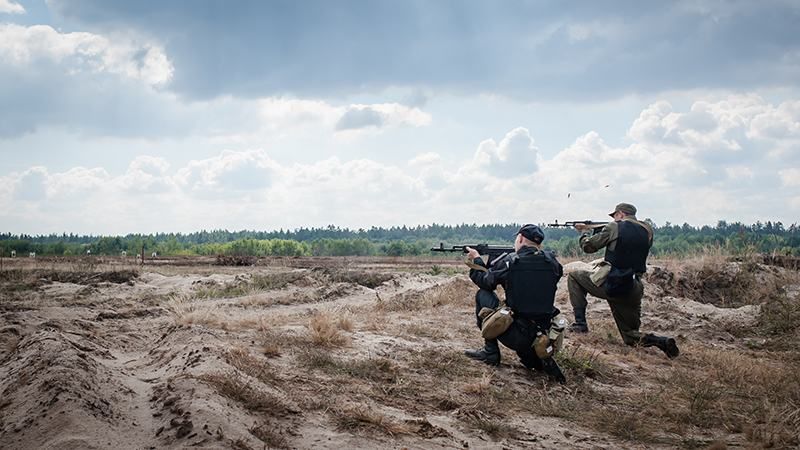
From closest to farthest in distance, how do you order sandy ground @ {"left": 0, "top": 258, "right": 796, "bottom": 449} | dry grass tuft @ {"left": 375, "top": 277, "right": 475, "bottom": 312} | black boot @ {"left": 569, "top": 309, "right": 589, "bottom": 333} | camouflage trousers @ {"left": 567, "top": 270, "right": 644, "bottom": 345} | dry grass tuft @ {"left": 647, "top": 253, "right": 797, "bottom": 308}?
1. sandy ground @ {"left": 0, "top": 258, "right": 796, "bottom": 449}
2. camouflage trousers @ {"left": 567, "top": 270, "right": 644, "bottom": 345}
3. black boot @ {"left": 569, "top": 309, "right": 589, "bottom": 333}
4. dry grass tuft @ {"left": 375, "top": 277, "right": 475, "bottom": 312}
5. dry grass tuft @ {"left": 647, "top": 253, "right": 797, "bottom": 308}

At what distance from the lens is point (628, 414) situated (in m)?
6.50

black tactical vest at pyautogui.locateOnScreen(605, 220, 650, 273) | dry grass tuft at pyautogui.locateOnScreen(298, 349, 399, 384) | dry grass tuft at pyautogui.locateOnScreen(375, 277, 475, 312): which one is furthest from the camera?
dry grass tuft at pyautogui.locateOnScreen(375, 277, 475, 312)

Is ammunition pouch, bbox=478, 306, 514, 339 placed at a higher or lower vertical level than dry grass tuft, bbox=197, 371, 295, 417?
higher

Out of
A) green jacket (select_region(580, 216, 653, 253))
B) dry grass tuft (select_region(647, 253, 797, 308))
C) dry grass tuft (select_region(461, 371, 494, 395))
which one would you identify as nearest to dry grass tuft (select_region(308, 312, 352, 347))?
dry grass tuft (select_region(461, 371, 494, 395))

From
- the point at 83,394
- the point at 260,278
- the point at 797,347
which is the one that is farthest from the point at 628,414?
the point at 260,278

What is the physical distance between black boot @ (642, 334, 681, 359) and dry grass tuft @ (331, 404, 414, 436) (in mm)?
5804

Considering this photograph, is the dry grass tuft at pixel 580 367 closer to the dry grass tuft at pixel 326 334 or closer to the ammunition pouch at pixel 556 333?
the ammunition pouch at pixel 556 333

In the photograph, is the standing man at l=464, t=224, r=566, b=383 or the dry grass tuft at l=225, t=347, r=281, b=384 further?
the standing man at l=464, t=224, r=566, b=383

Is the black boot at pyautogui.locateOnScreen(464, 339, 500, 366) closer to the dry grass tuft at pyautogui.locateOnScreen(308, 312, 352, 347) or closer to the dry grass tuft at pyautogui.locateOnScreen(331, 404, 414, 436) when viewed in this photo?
the dry grass tuft at pyautogui.locateOnScreen(308, 312, 352, 347)

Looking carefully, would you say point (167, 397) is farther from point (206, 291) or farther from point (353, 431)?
point (206, 291)

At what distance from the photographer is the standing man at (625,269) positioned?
9.90 m

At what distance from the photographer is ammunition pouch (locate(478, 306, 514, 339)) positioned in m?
7.68

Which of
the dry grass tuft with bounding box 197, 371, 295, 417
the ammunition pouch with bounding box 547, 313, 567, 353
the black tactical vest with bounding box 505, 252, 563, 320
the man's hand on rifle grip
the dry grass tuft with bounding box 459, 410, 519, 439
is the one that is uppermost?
the man's hand on rifle grip

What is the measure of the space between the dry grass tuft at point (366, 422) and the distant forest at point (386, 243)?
5.67m
